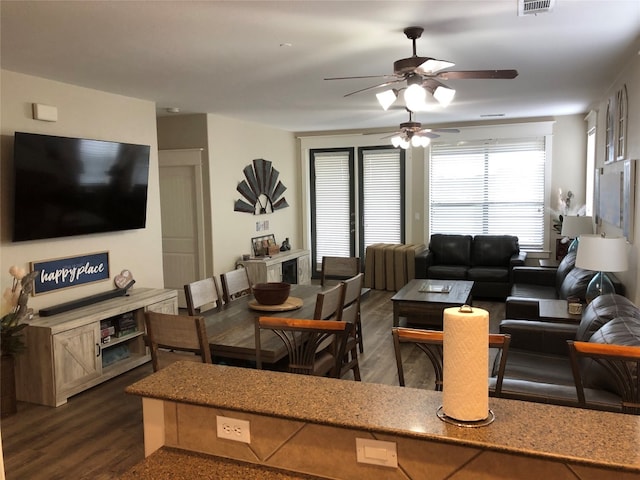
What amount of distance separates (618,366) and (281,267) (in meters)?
5.52

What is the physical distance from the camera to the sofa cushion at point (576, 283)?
464 centimetres

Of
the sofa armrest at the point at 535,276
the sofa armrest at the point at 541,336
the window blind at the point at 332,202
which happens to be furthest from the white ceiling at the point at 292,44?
the window blind at the point at 332,202

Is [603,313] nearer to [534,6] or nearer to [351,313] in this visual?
[351,313]

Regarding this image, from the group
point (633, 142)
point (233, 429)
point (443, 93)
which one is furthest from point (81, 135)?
point (633, 142)

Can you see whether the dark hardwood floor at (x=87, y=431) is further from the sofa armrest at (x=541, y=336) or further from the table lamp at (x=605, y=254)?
the table lamp at (x=605, y=254)

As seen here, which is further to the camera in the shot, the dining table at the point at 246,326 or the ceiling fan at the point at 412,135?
the ceiling fan at the point at 412,135

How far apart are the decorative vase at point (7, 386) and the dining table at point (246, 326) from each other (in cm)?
151

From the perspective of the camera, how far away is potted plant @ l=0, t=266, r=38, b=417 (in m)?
3.71

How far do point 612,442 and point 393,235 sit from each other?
766 centimetres

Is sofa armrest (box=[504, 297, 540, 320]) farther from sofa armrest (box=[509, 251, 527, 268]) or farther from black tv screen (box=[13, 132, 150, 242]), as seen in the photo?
black tv screen (box=[13, 132, 150, 242])

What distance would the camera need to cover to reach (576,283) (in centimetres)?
480

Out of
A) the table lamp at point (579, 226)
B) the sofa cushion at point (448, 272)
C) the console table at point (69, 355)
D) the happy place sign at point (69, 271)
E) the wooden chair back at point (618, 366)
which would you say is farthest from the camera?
the sofa cushion at point (448, 272)

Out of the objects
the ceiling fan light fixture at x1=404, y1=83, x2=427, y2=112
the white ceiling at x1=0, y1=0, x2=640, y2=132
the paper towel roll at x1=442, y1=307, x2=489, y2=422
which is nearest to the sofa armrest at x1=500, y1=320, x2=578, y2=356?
the ceiling fan light fixture at x1=404, y1=83, x2=427, y2=112

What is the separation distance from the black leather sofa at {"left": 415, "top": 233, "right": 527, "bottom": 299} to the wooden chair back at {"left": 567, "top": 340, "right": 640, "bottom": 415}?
15.2 ft
